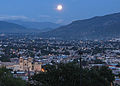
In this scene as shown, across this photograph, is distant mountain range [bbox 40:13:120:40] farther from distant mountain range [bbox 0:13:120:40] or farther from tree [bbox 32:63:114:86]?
tree [bbox 32:63:114:86]

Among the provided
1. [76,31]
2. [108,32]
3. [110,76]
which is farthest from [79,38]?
[110,76]

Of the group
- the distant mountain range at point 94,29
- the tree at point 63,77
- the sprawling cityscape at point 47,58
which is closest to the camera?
the tree at point 63,77

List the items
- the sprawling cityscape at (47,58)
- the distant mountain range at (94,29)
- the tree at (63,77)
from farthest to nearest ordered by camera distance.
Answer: the distant mountain range at (94,29), the sprawling cityscape at (47,58), the tree at (63,77)

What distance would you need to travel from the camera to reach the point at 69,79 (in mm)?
14461

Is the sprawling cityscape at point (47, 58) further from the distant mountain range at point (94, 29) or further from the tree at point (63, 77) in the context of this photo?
the distant mountain range at point (94, 29)

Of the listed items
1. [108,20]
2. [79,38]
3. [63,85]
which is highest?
[108,20]

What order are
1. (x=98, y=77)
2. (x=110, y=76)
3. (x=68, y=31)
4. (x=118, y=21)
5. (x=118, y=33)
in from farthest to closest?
(x=68, y=31)
(x=118, y=21)
(x=118, y=33)
(x=110, y=76)
(x=98, y=77)

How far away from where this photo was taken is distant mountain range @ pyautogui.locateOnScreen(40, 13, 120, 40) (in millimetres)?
127375

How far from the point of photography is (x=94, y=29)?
134 meters

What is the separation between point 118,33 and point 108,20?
1845 cm

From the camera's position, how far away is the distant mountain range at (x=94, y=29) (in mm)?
127375

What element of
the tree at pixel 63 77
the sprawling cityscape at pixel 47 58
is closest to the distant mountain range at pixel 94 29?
the sprawling cityscape at pixel 47 58

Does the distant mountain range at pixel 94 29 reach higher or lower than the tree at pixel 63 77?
higher

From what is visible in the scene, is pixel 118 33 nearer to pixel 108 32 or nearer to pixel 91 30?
pixel 108 32
